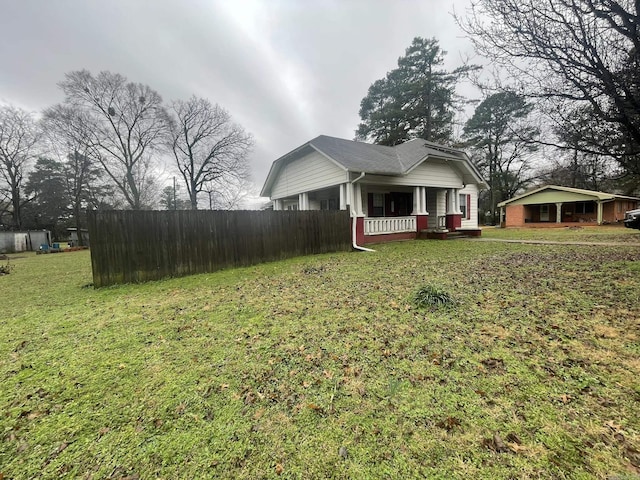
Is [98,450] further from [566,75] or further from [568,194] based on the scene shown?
[568,194]

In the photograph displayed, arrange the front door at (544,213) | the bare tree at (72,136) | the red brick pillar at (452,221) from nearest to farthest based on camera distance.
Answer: the red brick pillar at (452,221) < the bare tree at (72,136) < the front door at (544,213)

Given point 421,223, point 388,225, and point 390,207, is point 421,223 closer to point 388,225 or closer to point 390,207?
point 390,207

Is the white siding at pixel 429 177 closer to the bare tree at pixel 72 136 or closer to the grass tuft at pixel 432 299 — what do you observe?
the grass tuft at pixel 432 299

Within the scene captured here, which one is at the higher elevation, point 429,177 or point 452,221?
point 429,177

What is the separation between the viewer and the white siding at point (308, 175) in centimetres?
1159

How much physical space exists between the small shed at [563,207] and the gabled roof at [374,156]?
14449mm

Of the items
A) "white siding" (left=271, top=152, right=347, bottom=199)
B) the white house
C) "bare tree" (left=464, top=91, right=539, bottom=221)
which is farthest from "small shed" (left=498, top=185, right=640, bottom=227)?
"white siding" (left=271, top=152, right=347, bottom=199)

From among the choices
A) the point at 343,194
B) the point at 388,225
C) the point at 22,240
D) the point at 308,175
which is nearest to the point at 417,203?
the point at 388,225

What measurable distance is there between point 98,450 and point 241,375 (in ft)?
3.43

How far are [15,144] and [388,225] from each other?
112ft

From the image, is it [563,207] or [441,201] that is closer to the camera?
[441,201]

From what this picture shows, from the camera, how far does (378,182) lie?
38.0 ft

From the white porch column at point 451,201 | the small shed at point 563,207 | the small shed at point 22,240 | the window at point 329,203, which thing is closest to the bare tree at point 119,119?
the small shed at point 22,240

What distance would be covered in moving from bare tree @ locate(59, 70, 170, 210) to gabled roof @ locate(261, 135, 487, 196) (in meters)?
15.8
